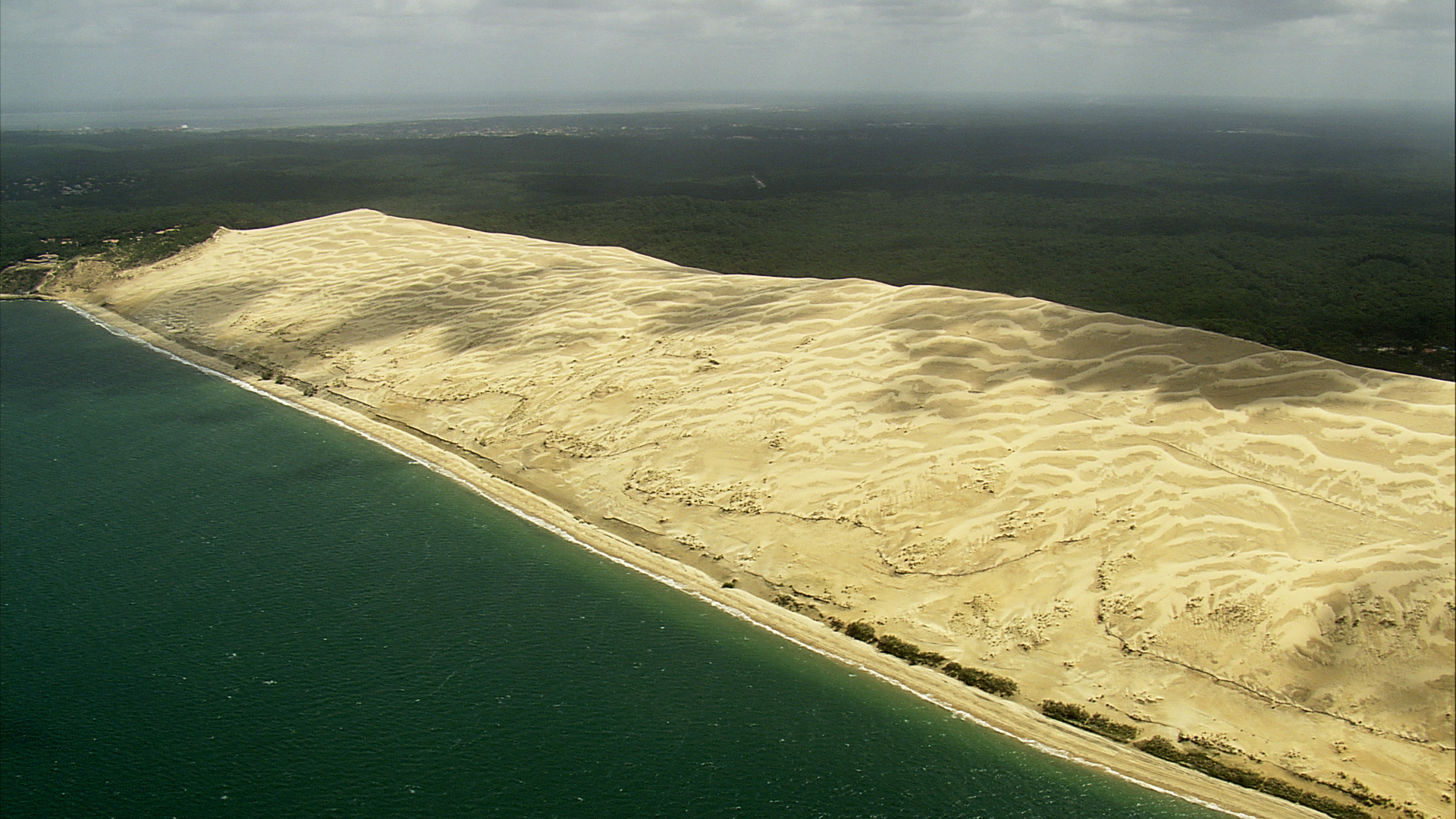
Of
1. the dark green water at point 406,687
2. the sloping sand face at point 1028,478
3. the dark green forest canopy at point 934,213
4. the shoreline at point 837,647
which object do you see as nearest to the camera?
the dark green water at point 406,687

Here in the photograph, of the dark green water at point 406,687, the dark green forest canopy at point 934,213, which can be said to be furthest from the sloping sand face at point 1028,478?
the dark green forest canopy at point 934,213

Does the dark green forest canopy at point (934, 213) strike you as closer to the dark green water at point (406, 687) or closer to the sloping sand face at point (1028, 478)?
the sloping sand face at point (1028, 478)

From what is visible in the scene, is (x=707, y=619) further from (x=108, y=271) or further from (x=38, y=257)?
(x=38, y=257)

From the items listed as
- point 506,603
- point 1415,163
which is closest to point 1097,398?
point 506,603

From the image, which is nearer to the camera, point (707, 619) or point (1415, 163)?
point (707, 619)

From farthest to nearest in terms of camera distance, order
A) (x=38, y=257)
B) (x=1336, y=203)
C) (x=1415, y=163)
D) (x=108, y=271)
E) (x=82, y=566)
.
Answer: (x=1415, y=163)
(x=1336, y=203)
(x=38, y=257)
(x=108, y=271)
(x=82, y=566)

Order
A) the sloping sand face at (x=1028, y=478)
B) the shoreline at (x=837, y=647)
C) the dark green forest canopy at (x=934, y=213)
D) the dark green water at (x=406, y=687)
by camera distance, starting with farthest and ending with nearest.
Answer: the dark green forest canopy at (x=934, y=213), the sloping sand face at (x=1028, y=478), the shoreline at (x=837, y=647), the dark green water at (x=406, y=687)

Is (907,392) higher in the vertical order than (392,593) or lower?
higher
